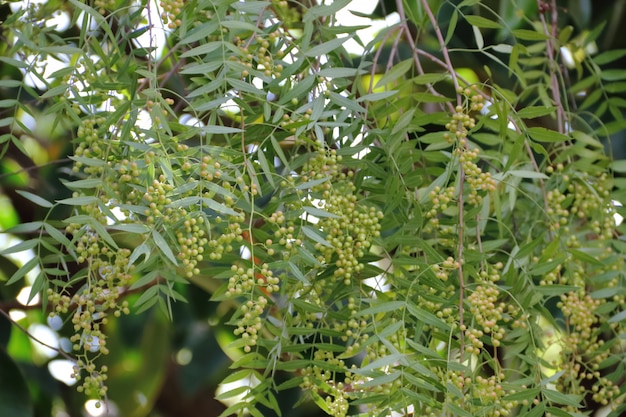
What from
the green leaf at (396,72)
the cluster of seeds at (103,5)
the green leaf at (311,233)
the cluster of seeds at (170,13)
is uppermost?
the cluster of seeds at (170,13)

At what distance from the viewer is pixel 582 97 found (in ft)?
4.45

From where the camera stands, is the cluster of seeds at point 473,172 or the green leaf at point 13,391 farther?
the green leaf at point 13,391

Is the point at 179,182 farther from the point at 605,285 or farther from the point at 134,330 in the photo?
the point at 134,330

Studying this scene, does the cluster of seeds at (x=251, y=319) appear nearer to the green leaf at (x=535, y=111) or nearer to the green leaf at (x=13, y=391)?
the green leaf at (x=535, y=111)

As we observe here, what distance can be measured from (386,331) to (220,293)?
7.2 inches

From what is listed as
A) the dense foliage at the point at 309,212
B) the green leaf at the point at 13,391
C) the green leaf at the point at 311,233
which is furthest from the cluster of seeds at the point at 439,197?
the green leaf at the point at 13,391

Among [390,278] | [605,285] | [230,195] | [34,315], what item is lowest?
[34,315]

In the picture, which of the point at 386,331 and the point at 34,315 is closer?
the point at 386,331

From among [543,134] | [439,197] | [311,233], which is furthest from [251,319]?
[543,134]

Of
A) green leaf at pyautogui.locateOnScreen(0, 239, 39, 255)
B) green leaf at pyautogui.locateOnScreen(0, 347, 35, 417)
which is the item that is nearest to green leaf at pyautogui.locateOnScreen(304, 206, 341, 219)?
green leaf at pyautogui.locateOnScreen(0, 239, 39, 255)

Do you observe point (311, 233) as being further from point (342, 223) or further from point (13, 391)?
point (13, 391)

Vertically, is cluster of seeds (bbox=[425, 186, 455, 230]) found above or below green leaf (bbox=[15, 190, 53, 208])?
below

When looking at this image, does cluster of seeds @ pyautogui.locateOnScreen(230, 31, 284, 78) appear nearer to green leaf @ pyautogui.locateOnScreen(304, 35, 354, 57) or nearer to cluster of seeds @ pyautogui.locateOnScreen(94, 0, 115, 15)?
green leaf @ pyautogui.locateOnScreen(304, 35, 354, 57)

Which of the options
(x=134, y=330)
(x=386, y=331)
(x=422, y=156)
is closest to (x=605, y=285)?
(x=422, y=156)
